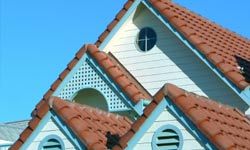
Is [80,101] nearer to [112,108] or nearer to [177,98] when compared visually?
[112,108]

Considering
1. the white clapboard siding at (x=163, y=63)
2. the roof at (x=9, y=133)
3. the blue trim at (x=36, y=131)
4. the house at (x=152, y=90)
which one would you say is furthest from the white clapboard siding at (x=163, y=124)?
the roof at (x=9, y=133)

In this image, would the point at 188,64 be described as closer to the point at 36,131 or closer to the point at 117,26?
the point at 117,26

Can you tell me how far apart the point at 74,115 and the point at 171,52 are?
4.81 m

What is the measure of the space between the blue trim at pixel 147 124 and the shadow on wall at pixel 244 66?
4.06 meters

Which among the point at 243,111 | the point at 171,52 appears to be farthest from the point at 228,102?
the point at 171,52

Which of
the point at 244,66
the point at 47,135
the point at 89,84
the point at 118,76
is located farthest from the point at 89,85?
the point at 244,66

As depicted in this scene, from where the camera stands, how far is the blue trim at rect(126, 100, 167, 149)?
1373cm

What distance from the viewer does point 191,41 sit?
1780 centimetres

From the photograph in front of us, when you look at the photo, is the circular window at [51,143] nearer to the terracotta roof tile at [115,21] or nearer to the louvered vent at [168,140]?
the louvered vent at [168,140]

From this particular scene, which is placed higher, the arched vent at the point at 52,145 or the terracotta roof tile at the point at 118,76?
the terracotta roof tile at the point at 118,76

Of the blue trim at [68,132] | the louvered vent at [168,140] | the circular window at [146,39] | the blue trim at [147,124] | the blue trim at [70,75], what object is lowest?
the louvered vent at [168,140]

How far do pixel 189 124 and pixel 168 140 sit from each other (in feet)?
1.83

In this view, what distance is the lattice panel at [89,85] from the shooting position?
56.6ft

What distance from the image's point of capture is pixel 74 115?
14.6m
